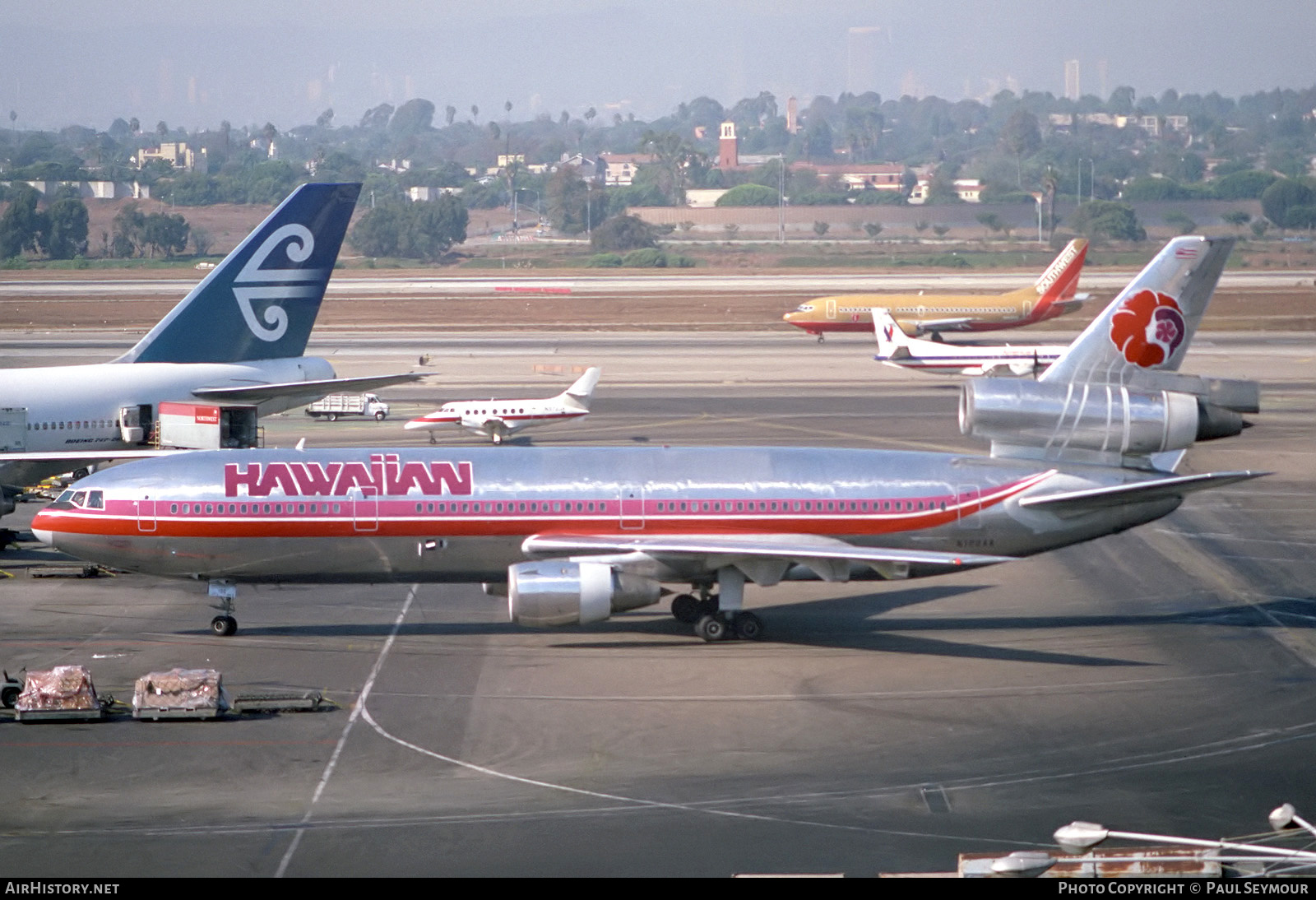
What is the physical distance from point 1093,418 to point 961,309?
71715mm

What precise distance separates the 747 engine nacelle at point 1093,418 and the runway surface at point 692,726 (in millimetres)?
4645

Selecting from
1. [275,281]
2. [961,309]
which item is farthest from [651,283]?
[275,281]

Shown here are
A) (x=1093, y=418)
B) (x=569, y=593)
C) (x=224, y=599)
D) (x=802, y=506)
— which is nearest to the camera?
(x=569, y=593)


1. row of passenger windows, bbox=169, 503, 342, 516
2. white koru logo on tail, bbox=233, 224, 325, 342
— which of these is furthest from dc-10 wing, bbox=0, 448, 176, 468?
row of passenger windows, bbox=169, 503, 342, 516

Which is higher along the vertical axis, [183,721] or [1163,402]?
[1163,402]

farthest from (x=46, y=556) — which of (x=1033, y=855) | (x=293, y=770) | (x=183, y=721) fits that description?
(x=1033, y=855)

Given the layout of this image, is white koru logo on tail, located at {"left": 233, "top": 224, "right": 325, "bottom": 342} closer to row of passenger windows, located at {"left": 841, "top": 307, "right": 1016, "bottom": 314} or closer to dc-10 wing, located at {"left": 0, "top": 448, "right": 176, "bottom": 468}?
dc-10 wing, located at {"left": 0, "top": 448, "right": 176, "bottom": 468}

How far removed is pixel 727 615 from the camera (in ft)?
111

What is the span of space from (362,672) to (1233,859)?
1871 centimetres

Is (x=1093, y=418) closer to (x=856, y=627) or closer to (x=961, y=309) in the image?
(x=856, y=627)

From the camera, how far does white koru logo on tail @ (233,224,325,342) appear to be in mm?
47281

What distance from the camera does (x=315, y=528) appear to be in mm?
33250

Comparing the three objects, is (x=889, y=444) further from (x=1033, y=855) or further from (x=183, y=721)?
(x=1033, y=855)

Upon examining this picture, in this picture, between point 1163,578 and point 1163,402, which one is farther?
point 1163,578
